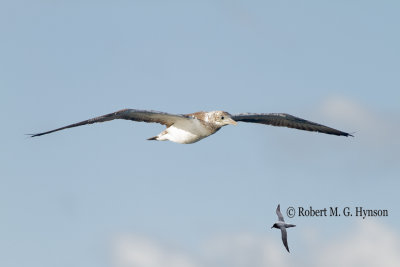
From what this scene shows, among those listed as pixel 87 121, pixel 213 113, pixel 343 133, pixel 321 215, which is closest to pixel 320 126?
pixel 343 133

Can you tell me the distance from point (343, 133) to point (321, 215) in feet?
12.8

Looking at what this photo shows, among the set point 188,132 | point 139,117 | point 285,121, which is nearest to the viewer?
point 139,117

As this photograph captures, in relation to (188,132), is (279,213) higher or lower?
lower

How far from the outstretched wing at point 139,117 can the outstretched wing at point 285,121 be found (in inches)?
123

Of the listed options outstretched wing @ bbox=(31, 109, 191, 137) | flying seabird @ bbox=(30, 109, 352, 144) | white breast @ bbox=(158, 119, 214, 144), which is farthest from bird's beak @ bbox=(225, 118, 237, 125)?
outstretched wing @ bbox=(31, 109, 191, 137)

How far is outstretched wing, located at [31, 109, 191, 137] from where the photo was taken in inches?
1114

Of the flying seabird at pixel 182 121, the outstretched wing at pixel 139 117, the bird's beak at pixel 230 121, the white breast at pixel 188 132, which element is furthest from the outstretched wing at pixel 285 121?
the outstretched wing at pixel 139 117

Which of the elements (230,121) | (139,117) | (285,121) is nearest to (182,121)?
(139,117)

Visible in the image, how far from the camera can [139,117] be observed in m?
29.7

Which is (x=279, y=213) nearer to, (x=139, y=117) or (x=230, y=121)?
(x=230, y=121)

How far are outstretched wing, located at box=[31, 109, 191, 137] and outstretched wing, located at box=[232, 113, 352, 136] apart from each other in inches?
123

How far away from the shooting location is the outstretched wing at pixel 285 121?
32812mm

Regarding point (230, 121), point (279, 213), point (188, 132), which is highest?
point (230, 121)

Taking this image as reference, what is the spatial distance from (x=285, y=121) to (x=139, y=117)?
762cm
